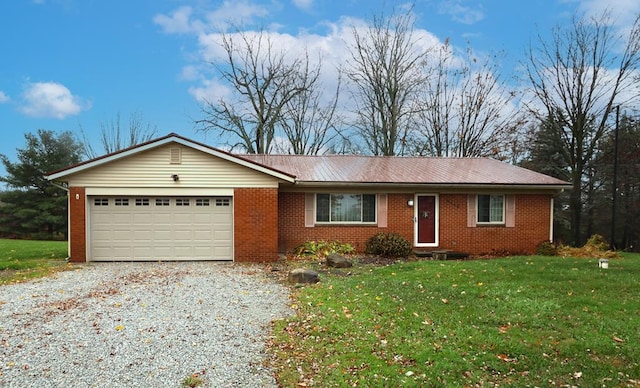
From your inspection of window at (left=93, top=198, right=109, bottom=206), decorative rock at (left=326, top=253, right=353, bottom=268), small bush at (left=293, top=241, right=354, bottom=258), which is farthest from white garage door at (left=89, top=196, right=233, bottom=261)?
decorative rock at (left=326, top=253, right=353, bottom=268)

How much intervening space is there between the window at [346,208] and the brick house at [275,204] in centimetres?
4

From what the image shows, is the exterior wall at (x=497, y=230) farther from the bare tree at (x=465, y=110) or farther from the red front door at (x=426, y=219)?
the bare tree at (x=465, y=110)

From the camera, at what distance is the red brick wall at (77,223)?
12.0 meters

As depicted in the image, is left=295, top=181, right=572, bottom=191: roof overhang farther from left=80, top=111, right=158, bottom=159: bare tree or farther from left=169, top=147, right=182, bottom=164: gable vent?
left=80, top=111, right=158, bottom=159: bare tree

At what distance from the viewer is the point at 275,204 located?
489 inches

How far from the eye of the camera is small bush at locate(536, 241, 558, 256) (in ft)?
47.3

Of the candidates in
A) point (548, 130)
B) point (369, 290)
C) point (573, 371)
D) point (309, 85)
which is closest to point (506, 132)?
point (548, 130)

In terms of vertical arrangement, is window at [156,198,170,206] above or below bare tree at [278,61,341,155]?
below

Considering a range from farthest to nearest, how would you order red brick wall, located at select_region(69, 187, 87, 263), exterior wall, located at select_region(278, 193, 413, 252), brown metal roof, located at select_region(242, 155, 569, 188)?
brown metal roof, located at select_region(242, 155, 569, 188) < exterior wall, located at select_region(278, 193, 413, 252) < red brick wall, located at select_region(69, 187, 87, 263)

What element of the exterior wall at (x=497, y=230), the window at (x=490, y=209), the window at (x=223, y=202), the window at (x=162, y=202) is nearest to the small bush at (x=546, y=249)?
the exterior wall at (x=497, y=230)

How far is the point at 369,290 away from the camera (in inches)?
310

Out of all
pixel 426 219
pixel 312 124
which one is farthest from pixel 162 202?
pixel 312 124

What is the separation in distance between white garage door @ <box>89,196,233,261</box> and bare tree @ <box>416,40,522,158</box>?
19.6 m

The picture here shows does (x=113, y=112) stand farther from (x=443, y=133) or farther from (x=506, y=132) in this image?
(x=506, y=132)
